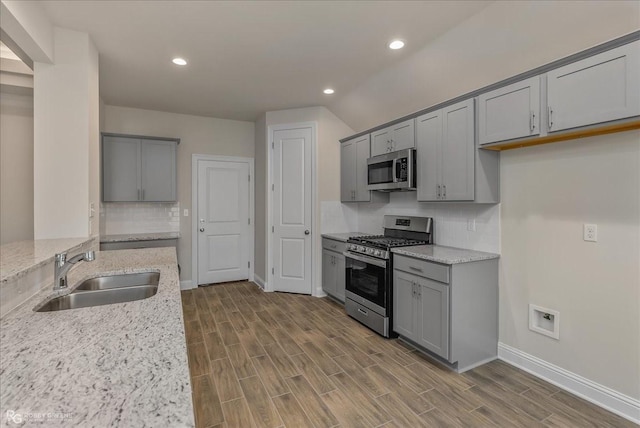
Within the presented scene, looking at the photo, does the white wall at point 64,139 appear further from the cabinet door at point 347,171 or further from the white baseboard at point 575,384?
the white baseboard at point 575,384

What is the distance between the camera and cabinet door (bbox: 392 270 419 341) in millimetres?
2859

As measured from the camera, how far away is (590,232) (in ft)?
7.09

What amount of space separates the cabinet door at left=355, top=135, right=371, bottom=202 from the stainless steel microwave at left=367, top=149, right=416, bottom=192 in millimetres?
150

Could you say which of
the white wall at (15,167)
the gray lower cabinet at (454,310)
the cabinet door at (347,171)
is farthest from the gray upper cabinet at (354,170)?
the white wall at (15,167)

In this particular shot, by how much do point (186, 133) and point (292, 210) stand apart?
2.10 meters

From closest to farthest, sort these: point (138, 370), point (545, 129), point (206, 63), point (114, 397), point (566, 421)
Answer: point (114, 397) < point (138, 370) < point (566, 421) < point (545, 129) < point (206, 63)

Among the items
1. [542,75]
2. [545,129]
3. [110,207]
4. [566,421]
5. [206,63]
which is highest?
[206,63]

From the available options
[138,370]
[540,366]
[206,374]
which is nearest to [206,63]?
[206,374]

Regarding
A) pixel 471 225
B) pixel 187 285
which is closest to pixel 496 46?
pixel 471 225

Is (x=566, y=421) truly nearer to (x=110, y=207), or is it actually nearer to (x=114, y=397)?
(x=114, y=397)

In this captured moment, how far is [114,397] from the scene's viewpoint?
716 millimetres

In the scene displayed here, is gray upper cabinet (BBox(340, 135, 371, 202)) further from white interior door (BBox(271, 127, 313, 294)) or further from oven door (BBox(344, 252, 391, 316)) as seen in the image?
oven door (BBox(344, 252, 391, 316))

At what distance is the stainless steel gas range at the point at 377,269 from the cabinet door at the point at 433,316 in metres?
0.39

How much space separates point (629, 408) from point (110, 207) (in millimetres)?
5717
